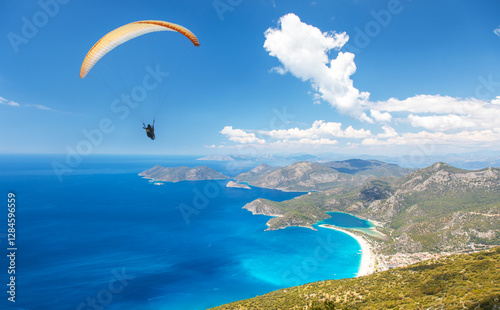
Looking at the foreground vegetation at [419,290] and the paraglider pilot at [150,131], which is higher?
the paraglider pilot at [150,131]

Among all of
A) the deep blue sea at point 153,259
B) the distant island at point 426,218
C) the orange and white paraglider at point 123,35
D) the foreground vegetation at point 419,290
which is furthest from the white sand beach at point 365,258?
the orange and white paraglider at point 123,35

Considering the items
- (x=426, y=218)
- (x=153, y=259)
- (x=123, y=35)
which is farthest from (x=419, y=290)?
(x=426, y=218)

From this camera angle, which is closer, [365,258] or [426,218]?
[365,258]

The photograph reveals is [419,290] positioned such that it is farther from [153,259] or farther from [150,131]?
[153,259]

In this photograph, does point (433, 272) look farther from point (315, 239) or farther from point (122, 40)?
point (315, 239)

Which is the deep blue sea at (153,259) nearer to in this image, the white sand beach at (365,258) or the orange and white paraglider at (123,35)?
the white sand beach at (365,258)

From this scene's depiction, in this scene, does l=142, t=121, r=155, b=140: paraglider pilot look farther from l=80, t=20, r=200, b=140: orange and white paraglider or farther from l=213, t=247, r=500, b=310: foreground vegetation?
l=213, t=247, r=500, b=310: foreground vegetation
